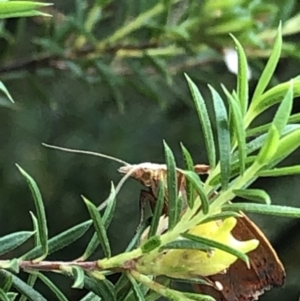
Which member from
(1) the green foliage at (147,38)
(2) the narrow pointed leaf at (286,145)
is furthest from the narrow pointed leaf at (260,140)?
(1) the green foliage at (147,38)

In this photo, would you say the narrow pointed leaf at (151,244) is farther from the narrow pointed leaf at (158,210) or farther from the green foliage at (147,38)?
the green foliage at (147,38)

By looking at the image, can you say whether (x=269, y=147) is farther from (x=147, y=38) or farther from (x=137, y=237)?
(x=147, y=38)

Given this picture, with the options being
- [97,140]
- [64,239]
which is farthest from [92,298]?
[97,140]

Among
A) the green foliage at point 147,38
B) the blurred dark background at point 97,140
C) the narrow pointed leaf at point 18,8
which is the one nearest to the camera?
the narrow pointed leaf at point 18,8

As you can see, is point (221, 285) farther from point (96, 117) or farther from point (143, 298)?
point (96, 117)

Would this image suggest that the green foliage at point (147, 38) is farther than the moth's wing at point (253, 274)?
Yes

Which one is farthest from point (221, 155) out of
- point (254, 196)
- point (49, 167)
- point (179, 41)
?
point (49, 167)

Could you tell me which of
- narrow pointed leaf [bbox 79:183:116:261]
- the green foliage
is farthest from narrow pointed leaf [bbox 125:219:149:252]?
the green foliage

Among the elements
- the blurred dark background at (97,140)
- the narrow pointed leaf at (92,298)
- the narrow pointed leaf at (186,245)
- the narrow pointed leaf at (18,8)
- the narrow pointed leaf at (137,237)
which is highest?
the narrow pointed leaf at (18,8)

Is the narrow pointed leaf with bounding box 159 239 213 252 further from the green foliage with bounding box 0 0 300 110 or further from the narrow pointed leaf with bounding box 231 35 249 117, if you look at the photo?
the green foliage with bounding box 0 0 300 110
